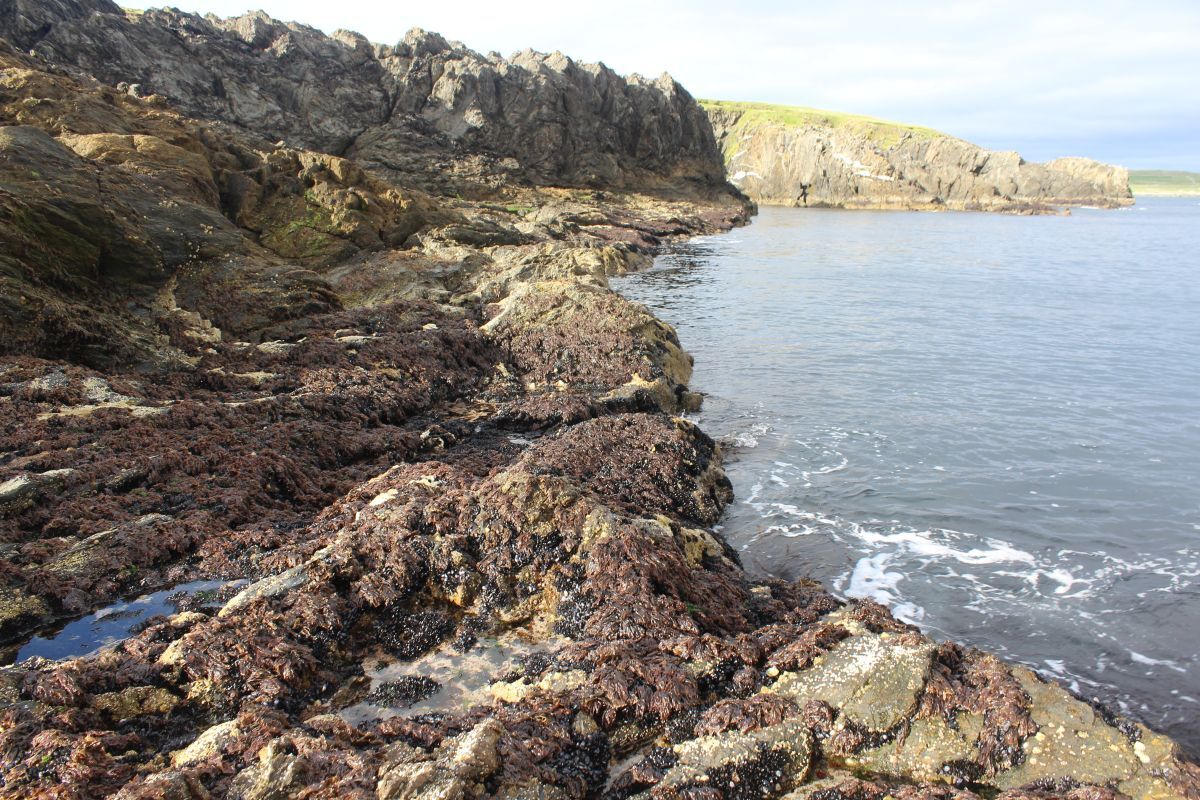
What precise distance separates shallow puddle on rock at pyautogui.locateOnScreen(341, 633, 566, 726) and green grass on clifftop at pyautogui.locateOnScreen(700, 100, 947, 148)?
136334 mm

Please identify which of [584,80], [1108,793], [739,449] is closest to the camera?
[1108,793]

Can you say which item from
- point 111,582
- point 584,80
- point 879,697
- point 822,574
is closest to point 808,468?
point 822,574

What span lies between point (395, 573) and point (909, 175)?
413 ft

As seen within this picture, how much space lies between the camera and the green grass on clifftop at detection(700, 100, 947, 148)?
13225 cm

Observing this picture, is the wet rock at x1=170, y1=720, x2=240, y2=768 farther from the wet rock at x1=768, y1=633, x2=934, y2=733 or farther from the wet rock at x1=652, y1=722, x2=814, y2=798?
the wet rock at x1=768, y1=633, x2=934, y2=733

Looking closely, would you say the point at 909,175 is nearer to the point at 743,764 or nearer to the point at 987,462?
the point at 987,462

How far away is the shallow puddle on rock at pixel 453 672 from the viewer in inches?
183

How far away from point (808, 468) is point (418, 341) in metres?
7.40

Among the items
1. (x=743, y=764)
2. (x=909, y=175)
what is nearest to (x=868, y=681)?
(x=743, y=764)

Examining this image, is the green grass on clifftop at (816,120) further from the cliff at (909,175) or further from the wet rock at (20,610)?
the wet rock at (20,610)

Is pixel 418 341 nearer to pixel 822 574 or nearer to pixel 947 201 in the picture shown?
pixel 822 574

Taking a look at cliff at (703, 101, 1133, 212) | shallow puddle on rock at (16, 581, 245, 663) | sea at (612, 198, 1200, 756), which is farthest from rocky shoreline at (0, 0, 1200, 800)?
cliff at (703, 101, 1133, 212)

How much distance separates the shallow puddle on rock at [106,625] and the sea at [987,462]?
582 centimetres

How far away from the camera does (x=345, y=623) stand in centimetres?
538
